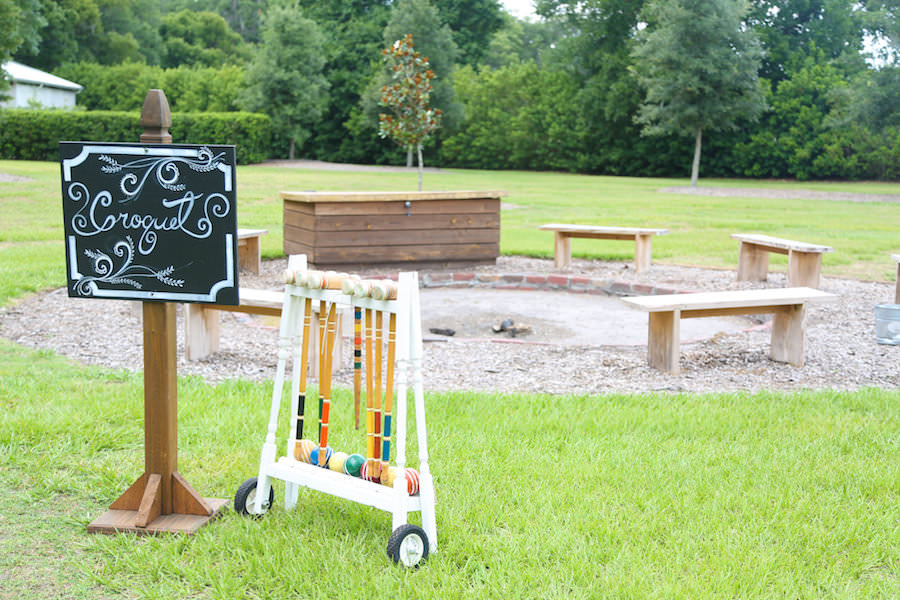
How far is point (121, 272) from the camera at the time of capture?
9.88 ft

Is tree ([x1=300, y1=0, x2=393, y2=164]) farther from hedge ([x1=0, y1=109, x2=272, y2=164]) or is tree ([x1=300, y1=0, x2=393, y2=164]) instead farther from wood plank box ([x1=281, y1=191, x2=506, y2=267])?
wood plank box ([x1=281, y1=191, x2=506, y2=267])

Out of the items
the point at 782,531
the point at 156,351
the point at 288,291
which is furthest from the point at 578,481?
the point at 156,351

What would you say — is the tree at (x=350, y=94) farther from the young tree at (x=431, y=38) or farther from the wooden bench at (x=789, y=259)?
the wooden bench at (x=789, y=259)

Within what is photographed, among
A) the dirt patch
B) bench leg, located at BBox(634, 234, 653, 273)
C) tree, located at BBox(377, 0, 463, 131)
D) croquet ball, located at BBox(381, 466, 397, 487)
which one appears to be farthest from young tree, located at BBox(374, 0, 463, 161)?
croquet ball, located at BBox(381, 466, 397, 487)

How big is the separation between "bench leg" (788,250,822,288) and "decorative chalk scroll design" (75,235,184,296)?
25.0ft

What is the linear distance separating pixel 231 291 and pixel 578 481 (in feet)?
5.24

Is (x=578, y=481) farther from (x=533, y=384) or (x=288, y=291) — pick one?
(x=533, y=384)

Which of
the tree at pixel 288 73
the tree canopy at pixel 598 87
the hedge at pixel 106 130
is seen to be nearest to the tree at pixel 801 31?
the tree canopy at pixel 598 87

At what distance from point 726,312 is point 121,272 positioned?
441 cm

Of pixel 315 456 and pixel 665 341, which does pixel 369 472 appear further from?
pixel 665 341

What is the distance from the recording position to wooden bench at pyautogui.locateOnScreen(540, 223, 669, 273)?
1040cm

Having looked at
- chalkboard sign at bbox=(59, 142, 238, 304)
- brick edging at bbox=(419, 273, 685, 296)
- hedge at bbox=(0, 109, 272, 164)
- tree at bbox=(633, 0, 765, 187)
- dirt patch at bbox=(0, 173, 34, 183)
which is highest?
tree at bbox=(633, 0, 765, 187)

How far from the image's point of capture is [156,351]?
3102 mm

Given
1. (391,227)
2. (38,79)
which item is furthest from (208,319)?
(38,79)
